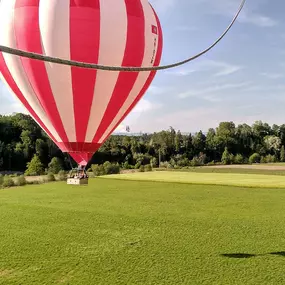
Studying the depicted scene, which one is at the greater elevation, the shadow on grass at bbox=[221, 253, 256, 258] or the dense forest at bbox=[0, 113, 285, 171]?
the dense forest at bbox=[0, 113, 285, 171]

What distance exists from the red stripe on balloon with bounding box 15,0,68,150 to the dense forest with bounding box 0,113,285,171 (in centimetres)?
5949

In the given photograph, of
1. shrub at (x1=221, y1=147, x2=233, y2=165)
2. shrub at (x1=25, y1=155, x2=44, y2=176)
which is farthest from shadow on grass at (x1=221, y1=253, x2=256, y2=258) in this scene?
shrub at (x1=221, y1=147, x2=233, y2=165)

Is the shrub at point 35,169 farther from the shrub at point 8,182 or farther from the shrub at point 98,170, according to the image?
the shrub at point 8,182

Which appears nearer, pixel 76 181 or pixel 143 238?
pixel 76 181

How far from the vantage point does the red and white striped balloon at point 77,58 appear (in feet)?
38.0

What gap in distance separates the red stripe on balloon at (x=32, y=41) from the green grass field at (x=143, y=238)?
825 cm

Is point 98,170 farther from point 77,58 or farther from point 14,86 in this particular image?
point 77,58

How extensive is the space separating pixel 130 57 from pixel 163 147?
84860 mm

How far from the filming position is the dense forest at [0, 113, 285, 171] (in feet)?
267

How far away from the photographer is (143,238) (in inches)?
904

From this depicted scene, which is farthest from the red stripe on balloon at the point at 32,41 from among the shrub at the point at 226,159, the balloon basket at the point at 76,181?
the shrub at the point at 226,159

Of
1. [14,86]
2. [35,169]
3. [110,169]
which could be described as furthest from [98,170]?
[14,86]

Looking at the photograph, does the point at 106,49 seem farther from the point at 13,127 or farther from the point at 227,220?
the point at 13,127

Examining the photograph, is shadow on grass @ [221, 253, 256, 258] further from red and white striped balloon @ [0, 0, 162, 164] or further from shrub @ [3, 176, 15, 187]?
shrub @ [3, 176, 15, 187]
